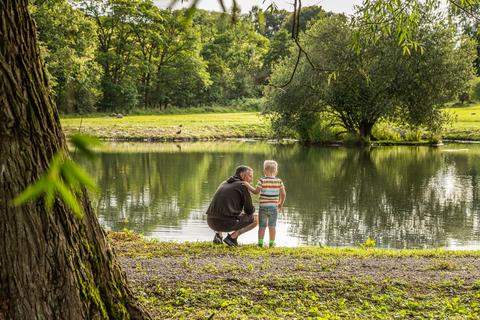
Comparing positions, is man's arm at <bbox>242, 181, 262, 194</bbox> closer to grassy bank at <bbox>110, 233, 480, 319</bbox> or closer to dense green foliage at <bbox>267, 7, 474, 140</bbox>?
grassy bank at <bbox>110, 233, 480, 319</bbox>

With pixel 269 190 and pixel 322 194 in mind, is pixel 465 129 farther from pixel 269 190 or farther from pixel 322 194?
pixel 269 190

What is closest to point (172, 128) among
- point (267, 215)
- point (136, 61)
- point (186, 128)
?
point (186, 128)

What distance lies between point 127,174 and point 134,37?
4102 cm

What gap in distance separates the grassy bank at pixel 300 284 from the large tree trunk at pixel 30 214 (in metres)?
2.12

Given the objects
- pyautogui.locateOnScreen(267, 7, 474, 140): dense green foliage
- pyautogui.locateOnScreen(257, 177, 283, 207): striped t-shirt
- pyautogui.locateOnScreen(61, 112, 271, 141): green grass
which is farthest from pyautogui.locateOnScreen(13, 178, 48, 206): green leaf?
pyautogui.locateOnScreen(61, 112, 271, 141): green grass

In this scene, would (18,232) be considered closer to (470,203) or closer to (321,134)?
(470,203)

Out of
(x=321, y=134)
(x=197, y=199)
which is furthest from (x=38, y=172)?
(x=321, y=134)

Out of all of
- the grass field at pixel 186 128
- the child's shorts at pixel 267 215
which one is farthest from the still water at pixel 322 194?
the grass field at pixel 186 128

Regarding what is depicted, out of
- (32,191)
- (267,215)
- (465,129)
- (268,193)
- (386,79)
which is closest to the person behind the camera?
(32,191)

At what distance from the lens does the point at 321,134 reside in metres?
46.4

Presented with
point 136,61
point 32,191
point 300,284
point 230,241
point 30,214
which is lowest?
point 230,241

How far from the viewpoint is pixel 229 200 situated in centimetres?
1059

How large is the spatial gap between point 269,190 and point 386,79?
109ft

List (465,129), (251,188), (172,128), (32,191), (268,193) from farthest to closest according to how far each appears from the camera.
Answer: (465,129) → (172,128) → (268,193) → (251,188) → (32,191)
